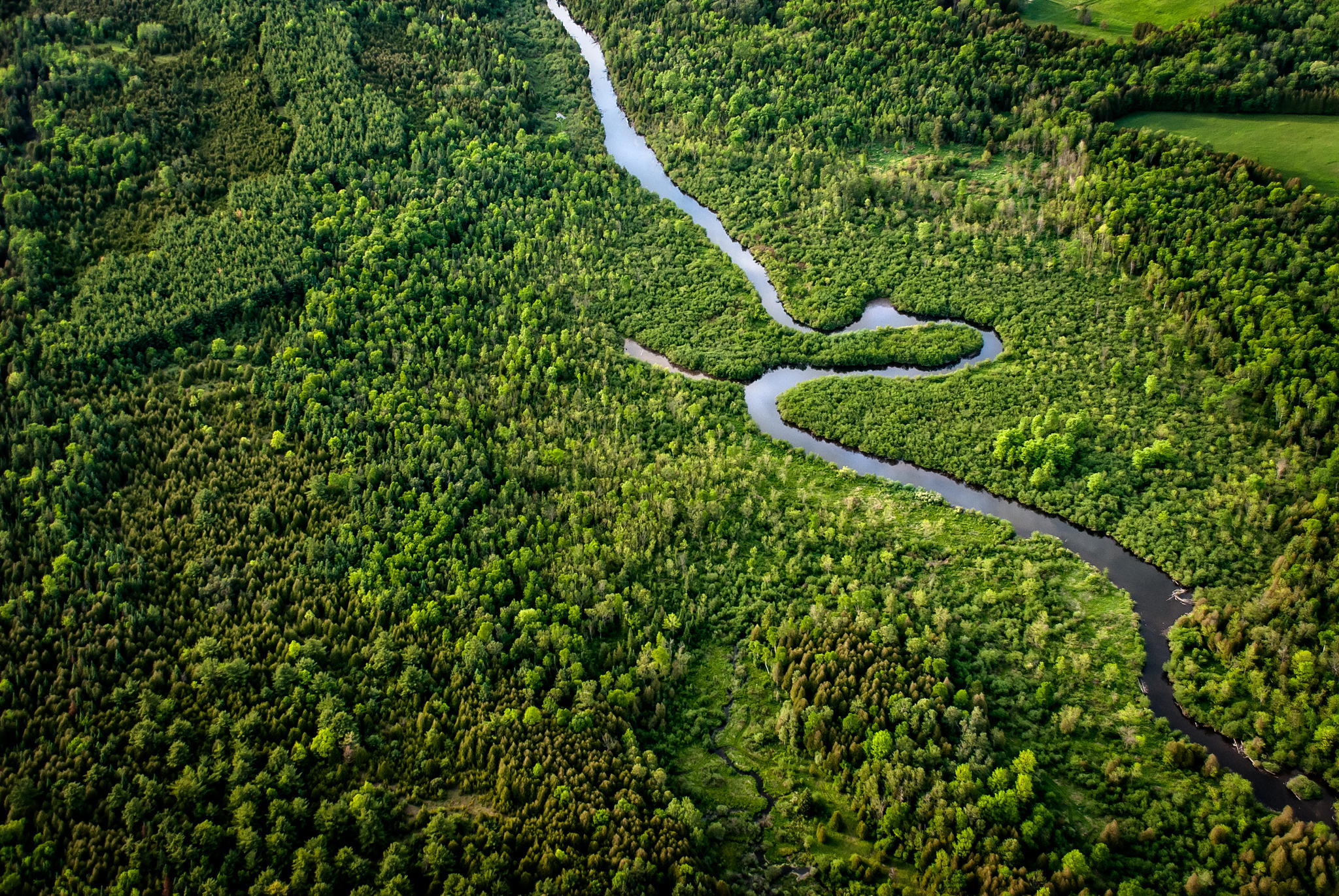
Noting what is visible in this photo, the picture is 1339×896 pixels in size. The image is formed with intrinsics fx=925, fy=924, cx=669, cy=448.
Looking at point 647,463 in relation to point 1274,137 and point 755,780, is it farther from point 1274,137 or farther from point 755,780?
point 1274,137

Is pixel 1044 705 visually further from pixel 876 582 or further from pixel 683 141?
pixel 683 141

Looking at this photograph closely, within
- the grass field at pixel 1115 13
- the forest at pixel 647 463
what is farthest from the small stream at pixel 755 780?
the grass field at pixel 1115 13

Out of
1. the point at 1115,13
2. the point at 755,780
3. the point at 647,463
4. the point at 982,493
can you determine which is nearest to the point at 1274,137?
the point at 1115,13

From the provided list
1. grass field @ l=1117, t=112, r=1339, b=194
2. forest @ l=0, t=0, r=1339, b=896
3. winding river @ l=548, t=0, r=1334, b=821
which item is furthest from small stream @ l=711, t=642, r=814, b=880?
grass field @ l=1117, t=112, r=1339, b=194

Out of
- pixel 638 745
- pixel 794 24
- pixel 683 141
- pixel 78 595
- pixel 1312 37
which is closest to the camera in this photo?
pixel 638 745

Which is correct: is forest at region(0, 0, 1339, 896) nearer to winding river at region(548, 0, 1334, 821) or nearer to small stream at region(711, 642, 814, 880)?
small stream at region(711, 642, 814, 880)

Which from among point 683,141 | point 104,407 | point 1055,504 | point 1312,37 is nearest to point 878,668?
point 1055,504
